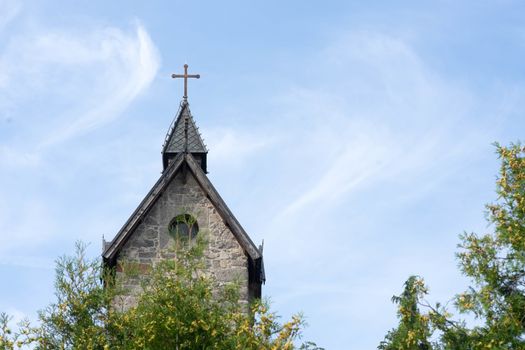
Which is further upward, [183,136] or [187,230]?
[183,136]

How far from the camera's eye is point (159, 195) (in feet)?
74.3

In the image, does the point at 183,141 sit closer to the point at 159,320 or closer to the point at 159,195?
the point at 159,195

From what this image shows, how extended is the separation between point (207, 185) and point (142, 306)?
264 inches

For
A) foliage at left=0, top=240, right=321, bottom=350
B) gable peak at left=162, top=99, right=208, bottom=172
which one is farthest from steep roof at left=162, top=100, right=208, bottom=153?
foliage at left=0, top=240, right=321, bottom=350

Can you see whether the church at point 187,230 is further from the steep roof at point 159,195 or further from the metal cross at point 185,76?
the metal cross at point 185,76

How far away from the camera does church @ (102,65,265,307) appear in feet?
71.9

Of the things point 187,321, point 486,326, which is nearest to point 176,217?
point 187,321

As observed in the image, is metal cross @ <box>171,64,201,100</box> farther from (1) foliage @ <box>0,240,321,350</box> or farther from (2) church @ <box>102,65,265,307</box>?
(1) foliage @ <box>0,240,321,350</box>

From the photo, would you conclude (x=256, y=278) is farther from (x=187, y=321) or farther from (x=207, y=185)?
(x=187, y=321)

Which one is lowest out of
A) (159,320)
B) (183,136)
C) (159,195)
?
(159,320)

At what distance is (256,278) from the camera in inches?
887

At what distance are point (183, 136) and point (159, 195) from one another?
266cm

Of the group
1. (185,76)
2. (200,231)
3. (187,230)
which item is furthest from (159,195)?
(185,76)

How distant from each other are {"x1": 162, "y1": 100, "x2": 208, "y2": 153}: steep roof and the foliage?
6524 millimetres
